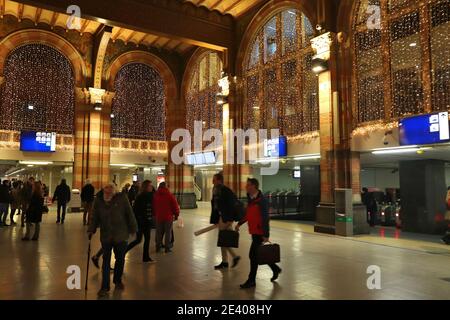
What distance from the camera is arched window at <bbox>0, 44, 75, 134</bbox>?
1738 cm

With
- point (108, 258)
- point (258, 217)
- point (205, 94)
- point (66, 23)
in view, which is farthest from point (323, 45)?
point (66, 23)

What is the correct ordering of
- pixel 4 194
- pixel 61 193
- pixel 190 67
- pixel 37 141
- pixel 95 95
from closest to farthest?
pixel 4 194, pixel 61 193, pixel 37 141, pixel 95 95, pixel 190 67

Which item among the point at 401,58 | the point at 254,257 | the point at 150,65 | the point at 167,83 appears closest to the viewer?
the point at 254,257

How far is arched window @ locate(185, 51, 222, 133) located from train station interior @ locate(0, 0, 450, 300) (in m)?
0.10

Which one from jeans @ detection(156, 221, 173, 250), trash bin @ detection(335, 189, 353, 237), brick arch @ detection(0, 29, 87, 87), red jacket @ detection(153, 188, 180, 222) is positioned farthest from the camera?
brick arch @ detection(0, 29, 87, 87)

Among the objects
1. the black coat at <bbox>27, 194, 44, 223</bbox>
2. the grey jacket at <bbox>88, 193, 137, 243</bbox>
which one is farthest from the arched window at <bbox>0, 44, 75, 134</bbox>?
the grey jacket at <bbox>88, 193, 137, 243</bbox>

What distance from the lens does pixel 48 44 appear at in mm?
18094

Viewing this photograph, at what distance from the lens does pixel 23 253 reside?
7941mm

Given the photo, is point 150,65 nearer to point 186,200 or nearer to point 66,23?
point 66,23

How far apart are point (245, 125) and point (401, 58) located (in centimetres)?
760

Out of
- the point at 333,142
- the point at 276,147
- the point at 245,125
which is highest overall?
the point at 245,125

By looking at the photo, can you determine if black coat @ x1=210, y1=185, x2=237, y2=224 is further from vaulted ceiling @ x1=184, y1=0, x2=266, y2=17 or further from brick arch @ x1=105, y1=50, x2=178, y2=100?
brick arch @ x1=105, y1=50, x2=178, y2=100

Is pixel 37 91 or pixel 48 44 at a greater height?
pixel 48 44

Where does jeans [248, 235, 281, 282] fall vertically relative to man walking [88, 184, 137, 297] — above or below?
below
